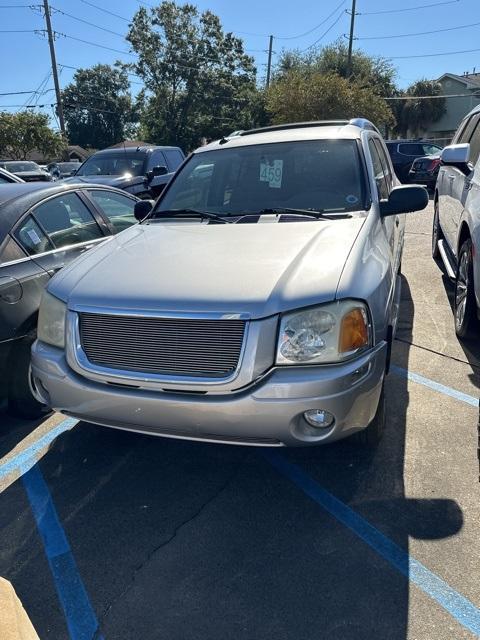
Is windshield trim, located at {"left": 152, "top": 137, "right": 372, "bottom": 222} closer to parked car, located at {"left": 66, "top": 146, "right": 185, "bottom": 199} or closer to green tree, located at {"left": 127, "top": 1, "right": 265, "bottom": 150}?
parked car, located at {"left": 66, "top": 146, "right": 185, "bottom": 199}

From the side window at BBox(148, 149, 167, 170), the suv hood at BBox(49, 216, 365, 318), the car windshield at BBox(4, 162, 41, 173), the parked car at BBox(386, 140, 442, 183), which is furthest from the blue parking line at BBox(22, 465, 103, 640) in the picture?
the car windshield at BBox(4, 162, 41, 173)

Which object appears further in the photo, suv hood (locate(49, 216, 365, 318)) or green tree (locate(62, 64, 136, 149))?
green tree (locate(62, 64, 136, 149))

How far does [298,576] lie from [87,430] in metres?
1.89

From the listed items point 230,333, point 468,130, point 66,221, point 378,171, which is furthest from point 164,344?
point 468,130

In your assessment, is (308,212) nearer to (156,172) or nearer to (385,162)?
(385,162)

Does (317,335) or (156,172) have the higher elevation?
(317,335)

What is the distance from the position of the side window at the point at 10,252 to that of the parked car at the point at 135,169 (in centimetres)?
620

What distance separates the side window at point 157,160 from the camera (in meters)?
10.7

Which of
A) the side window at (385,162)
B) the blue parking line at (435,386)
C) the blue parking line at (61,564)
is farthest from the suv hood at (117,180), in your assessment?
the blue parking line at (61,564)

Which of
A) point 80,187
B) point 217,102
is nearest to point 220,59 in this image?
point 217,102

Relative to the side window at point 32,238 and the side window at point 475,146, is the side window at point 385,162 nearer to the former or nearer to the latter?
the side window at point 475,146

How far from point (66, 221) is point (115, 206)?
0.99 meters

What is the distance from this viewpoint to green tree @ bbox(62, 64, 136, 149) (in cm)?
6700

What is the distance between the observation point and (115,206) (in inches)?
208
